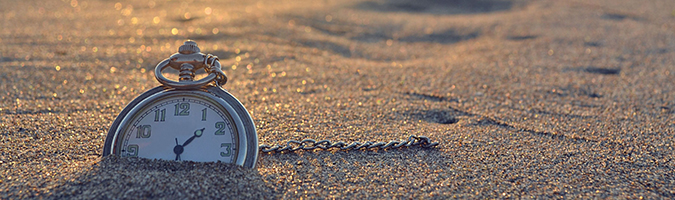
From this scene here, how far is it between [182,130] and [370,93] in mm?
1695

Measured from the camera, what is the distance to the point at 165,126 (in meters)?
2.17

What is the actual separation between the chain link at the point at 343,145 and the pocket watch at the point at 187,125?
332mm

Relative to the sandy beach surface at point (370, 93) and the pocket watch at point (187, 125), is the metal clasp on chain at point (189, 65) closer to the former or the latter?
the pocket watch at point (187, 125)

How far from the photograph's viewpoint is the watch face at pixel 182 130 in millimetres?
2125

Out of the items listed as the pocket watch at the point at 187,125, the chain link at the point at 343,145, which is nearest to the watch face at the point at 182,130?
the pocket watch at the point at 187,125

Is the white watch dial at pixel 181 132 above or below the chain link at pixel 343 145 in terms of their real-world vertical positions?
above

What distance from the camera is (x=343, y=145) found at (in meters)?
2.54

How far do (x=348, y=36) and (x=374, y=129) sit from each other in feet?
8.92

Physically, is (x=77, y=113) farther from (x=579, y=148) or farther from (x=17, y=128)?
(x=579, y=148)

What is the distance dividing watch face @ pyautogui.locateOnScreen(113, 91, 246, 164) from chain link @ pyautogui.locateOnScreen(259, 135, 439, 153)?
336 mm

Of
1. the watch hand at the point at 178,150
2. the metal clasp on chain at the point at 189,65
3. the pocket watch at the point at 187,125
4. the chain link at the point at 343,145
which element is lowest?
the chain link at the point at 343,145

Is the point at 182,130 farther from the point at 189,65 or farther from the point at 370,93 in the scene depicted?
the point at 370,93

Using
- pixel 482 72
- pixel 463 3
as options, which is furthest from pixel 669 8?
pixel 482 72

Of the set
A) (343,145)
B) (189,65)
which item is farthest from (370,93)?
(189,65)
